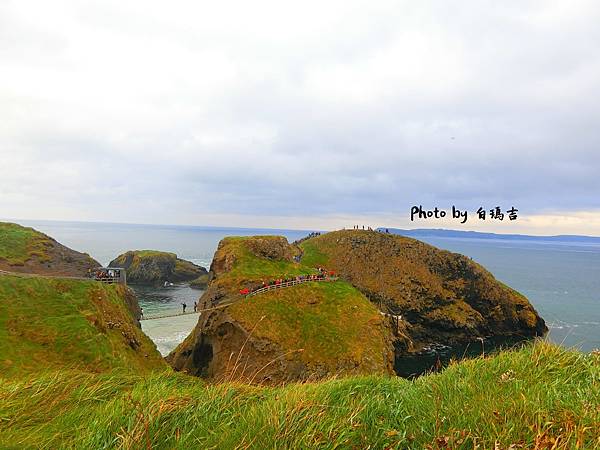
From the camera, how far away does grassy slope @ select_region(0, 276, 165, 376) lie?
67.8ft

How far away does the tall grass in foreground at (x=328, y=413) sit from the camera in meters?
4.30

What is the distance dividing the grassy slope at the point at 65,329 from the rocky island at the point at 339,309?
8424mm

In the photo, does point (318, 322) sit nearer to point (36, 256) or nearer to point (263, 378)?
point (263, 378)

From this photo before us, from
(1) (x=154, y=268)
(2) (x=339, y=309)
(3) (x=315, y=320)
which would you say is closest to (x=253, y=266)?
(3) (x=315, y=320)

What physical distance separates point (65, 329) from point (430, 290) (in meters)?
62.4

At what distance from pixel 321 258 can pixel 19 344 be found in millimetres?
56509

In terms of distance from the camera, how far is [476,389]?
240 inches

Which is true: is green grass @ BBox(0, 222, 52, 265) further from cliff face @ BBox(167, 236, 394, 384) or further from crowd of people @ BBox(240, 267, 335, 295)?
crowd of people @ BBox(240, 267, 335, 295)

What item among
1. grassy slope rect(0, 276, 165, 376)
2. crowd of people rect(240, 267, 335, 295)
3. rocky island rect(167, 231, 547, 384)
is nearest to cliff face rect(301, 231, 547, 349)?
rocky island rect(167, 231, 547, 384)

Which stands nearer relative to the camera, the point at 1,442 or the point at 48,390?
the point at 1,442

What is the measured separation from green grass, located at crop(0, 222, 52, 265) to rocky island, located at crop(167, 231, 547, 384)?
70.1 ft

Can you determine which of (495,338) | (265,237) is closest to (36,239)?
(265,237)

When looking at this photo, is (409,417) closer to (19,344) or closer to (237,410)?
(237,410)

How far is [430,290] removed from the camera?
68.4 meters
